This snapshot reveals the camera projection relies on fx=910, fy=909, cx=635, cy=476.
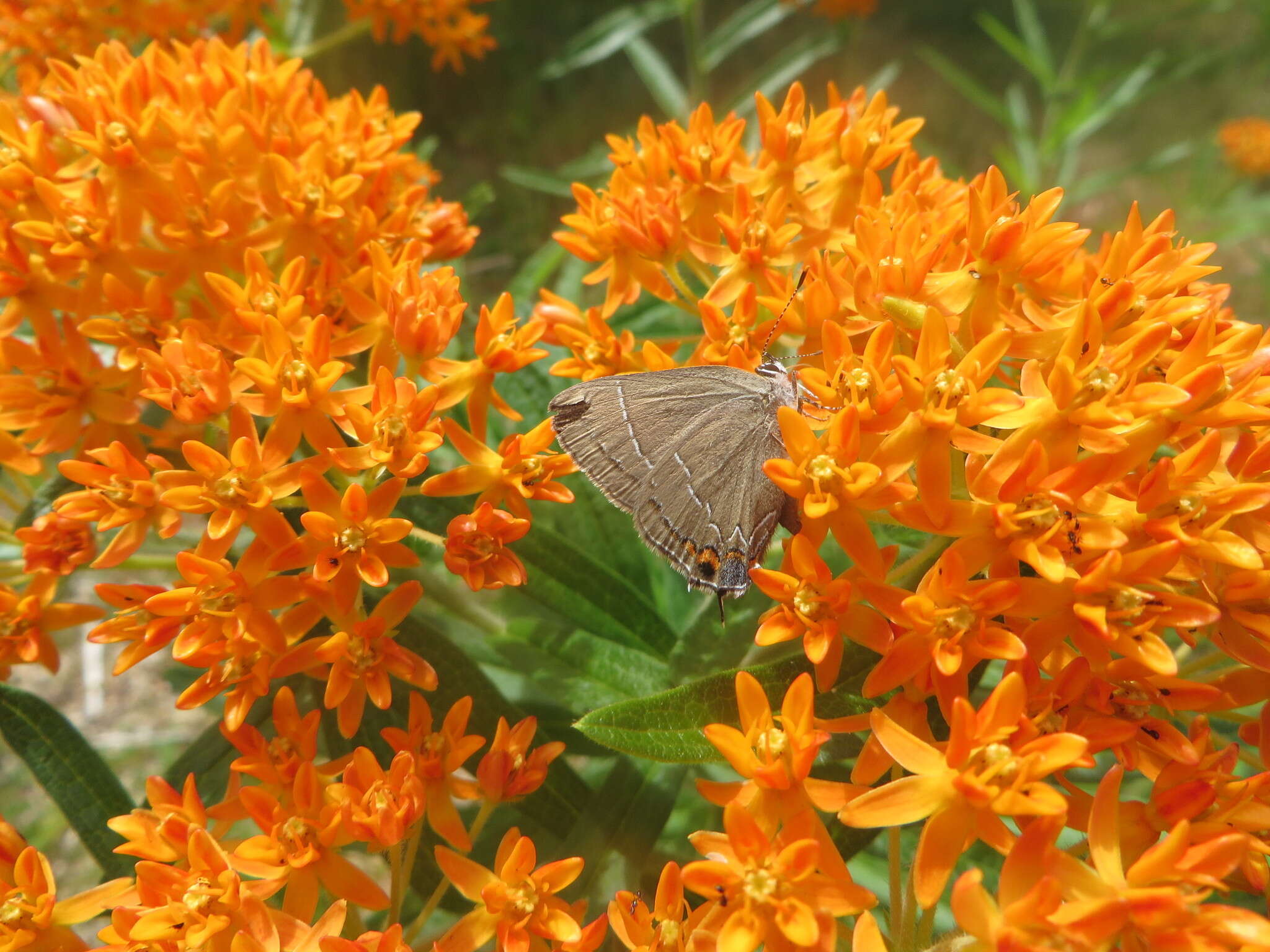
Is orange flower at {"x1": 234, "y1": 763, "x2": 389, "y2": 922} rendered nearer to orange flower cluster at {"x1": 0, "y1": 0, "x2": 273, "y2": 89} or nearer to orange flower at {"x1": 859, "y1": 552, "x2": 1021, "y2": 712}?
orange flower at {"x1": 859, "y1": 552, "x2": 1021, "y2": 712}

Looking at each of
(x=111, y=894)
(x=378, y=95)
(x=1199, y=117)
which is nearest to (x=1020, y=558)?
(x=111, y=894)

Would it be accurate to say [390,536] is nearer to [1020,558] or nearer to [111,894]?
[111,894]

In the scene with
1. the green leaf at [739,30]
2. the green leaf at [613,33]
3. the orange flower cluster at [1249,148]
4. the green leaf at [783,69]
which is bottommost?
the orange flower cluster at [1249,148]

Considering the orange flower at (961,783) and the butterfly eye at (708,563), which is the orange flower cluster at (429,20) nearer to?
the butterfly eye at (708,563)

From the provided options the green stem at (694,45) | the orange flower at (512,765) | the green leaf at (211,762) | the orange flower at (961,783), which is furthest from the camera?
the green stem at (694,45)

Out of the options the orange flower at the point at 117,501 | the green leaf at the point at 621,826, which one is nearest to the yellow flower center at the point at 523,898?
the green leaf at the point at 621,826

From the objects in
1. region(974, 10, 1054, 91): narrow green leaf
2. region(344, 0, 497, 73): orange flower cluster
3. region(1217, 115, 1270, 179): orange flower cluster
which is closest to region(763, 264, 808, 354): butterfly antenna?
region(344, 0, 497, 73): orange flower cluster

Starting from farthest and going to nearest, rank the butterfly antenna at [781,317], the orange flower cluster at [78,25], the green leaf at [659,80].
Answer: the green leaf at [659,80] → the orange flower cluster at [78,25] → the butterfly antenna at [781,317]
